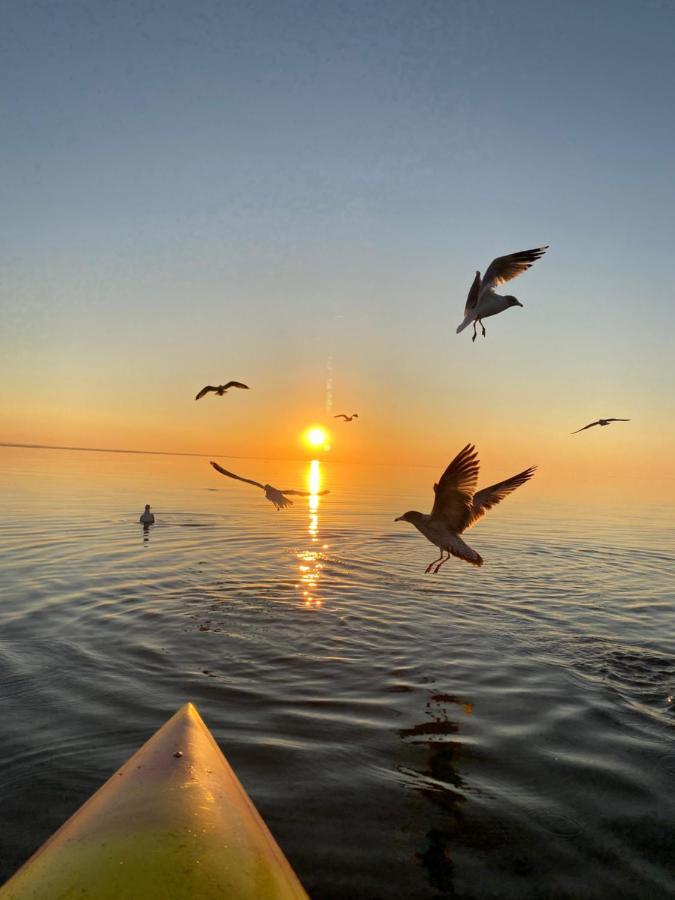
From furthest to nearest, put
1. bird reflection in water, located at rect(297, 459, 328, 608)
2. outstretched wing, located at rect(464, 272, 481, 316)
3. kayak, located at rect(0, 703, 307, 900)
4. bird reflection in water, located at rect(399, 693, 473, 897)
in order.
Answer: bird reflection in water, located at rect(297, 459, 328, 608) < outstretched wing, located at rect(464, 272, 481, 316) < bird reflection in water, located at rect(399, 693, 473, 897) < kayak, located at rect(0, 703, 307, 900)

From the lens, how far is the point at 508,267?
1118 cm

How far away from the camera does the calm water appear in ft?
15.1

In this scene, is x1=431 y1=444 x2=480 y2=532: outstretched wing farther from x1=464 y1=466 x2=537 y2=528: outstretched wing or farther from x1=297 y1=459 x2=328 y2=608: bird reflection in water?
x1=297 y1=459 x2=328 y2=608: bird reflection in water

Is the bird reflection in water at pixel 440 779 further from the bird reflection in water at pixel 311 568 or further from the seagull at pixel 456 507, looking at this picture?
the bird reflection in water at pixel 311 568

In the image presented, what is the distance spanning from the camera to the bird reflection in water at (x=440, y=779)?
14.5ft

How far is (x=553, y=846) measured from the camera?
15.3ft

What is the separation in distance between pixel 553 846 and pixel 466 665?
13.6 feet

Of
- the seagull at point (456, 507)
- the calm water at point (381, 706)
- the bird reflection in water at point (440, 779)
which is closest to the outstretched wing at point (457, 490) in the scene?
the seagull at point (456, 507)

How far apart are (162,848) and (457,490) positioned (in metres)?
6.23

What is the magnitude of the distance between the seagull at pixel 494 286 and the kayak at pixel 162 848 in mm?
8335

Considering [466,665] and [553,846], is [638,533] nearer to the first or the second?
[466,665]

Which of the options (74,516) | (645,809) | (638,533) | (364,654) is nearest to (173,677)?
(364,654)

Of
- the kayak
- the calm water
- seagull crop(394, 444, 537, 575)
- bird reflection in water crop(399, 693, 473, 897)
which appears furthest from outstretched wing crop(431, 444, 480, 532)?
the kayak

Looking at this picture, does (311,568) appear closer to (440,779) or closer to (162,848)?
(440,779)
